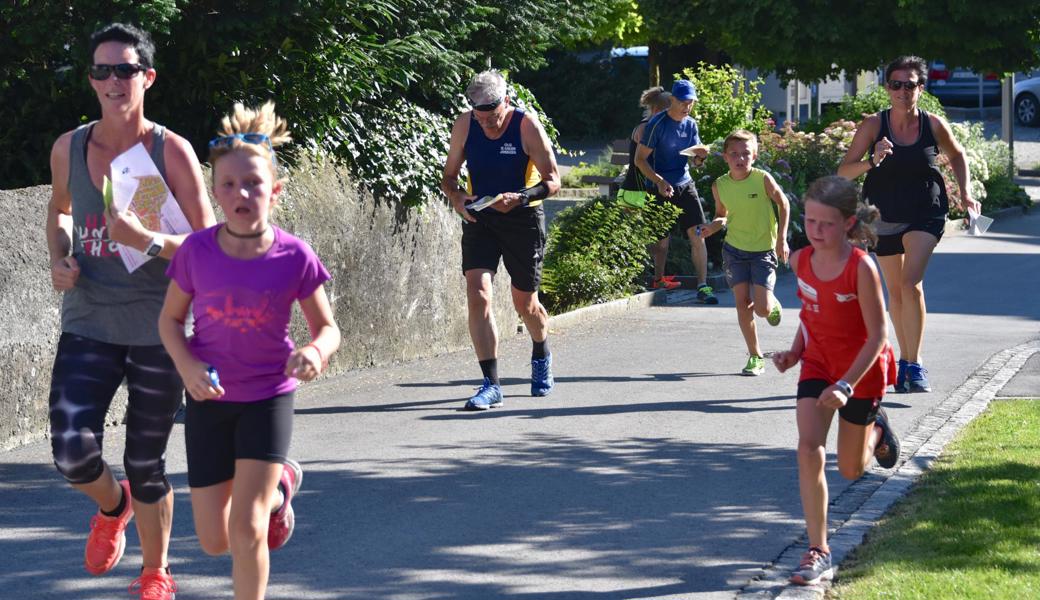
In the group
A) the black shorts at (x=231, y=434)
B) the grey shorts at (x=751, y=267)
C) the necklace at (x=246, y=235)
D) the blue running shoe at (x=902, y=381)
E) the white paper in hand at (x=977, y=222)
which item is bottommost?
the blue running shoe at (x=902, y=381)

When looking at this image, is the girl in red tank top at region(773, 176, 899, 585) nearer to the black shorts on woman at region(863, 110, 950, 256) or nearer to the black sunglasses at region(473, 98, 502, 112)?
the black sunglasses at region(473, 98, 502, 112)

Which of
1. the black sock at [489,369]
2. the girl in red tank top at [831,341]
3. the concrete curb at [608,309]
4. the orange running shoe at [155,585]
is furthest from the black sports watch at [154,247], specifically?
the concrete curb at [608,309]

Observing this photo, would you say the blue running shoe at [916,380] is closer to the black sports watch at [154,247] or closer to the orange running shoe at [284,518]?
the orange running shoe at [284,518]

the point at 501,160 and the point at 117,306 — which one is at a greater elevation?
the point at 501,160

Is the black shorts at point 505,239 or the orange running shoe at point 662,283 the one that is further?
the orange running shoe at point 662,283

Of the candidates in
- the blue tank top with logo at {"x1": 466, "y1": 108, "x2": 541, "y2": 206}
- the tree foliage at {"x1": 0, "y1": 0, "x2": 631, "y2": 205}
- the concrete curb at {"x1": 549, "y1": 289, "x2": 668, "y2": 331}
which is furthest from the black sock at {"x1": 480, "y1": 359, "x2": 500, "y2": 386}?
the concrete curb at {"x1": 549, "y1": 289, "x2": 668, "y2": 331}

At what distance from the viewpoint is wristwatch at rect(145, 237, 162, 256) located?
4695mm

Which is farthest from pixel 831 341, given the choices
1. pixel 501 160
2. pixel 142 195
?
pixel 501 160

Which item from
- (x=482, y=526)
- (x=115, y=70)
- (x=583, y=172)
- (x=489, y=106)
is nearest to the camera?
(x=115, y=70)

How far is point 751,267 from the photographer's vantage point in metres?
10.1

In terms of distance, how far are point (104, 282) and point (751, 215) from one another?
5.78 meters

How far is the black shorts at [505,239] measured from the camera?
8828 millimetres

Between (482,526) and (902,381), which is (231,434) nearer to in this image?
(482,526)

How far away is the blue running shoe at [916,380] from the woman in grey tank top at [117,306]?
5520mm
